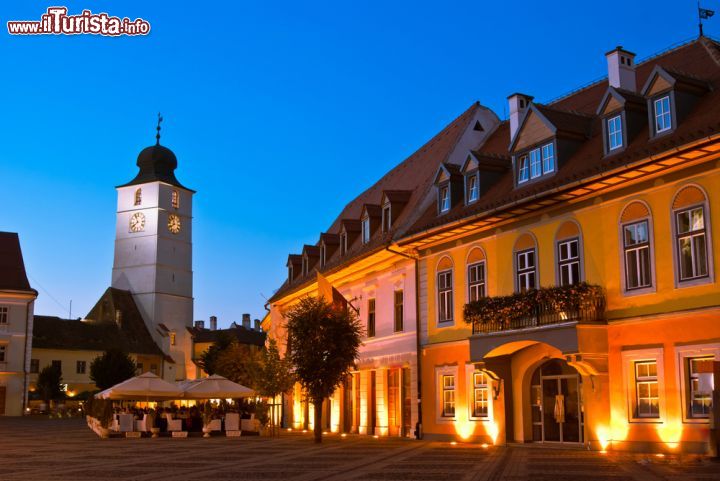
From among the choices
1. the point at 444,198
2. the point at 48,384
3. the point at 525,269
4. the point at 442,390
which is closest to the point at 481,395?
the point at 442,390

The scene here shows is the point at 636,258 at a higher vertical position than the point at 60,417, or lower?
higher

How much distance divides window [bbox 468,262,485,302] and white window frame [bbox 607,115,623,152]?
6.73 meters

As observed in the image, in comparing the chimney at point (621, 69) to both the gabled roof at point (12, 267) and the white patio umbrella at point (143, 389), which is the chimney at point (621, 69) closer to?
the white patio umbrella at point (143, 389)

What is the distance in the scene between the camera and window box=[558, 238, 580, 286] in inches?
1002

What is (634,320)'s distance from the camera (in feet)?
76.1

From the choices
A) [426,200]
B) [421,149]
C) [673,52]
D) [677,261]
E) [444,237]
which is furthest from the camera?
[421,149]

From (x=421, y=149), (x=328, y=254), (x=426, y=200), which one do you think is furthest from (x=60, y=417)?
(x=426, y=200)

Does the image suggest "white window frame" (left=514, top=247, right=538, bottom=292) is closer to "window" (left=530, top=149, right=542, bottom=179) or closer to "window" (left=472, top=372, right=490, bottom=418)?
"window" (left=530, top=149, right=542, bottom=179)

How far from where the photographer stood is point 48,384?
75.2 meters

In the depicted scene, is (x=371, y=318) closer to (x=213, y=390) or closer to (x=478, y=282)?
(x=213, y=390)

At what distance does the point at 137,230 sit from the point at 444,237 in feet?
255

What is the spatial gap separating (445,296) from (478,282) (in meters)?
2.30

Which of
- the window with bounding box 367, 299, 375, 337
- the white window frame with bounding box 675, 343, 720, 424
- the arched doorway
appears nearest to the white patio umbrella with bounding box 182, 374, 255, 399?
the window with bounding box 367, 299, 375, 337

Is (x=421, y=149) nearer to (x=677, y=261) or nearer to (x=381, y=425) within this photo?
(x=381, y=425)
